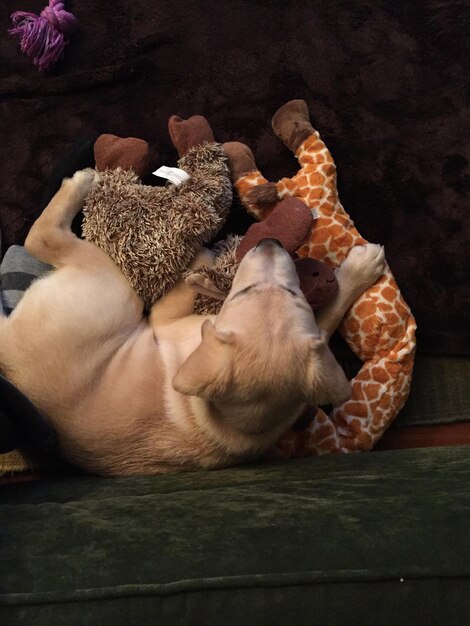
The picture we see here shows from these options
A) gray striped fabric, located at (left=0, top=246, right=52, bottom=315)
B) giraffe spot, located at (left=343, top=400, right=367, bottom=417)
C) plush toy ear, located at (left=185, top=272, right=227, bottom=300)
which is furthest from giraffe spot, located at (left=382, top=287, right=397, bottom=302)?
gray striped fabric, located at (left=0, top=246, right=52, bottom=315)

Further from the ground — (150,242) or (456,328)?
(150,242)

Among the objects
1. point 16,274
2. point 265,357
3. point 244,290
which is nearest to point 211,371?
point 265,357

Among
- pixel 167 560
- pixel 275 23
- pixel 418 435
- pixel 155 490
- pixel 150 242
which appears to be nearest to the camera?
pixel 167 560

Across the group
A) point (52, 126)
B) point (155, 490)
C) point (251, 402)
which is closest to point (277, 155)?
point (52, 126)

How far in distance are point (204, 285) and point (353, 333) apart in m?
0.59

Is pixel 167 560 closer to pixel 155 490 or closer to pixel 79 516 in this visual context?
pixel 79 516

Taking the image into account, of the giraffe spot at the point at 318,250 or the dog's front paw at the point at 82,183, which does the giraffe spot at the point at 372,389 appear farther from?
the dog's front paw at the point at 82,183

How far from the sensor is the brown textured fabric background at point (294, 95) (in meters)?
2.53

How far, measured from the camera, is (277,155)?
2574 millimetres

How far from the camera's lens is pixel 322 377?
175 centimetres

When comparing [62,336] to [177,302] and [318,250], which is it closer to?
[177,302]

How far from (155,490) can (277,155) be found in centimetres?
146

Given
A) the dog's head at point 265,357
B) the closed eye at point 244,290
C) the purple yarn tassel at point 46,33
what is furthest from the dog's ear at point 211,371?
the purple yarn tassel at point 46,33

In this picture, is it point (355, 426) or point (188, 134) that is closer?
point (355, 426)
